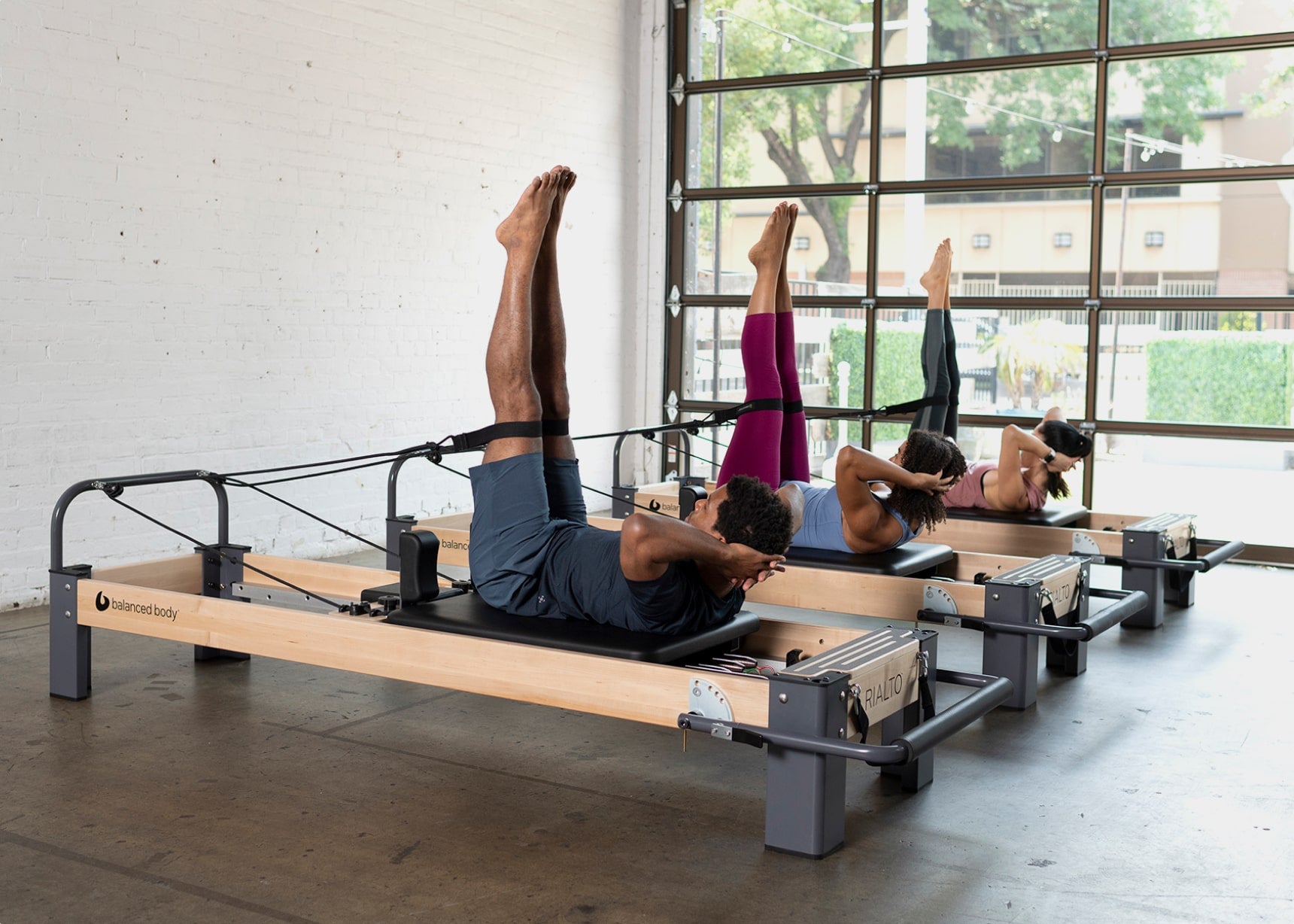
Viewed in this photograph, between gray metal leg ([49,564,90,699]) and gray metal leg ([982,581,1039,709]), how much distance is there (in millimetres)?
2674

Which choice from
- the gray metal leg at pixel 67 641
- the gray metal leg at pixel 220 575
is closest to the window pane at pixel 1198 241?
the gray metal leg at pixel 220 575

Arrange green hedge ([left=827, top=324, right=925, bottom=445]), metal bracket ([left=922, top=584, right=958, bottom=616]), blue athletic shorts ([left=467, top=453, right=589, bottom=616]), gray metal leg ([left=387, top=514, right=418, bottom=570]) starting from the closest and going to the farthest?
blue athletic shorts ([left=467, top=453, right=589, bottom=616]) < metal bracket ([left=922, top=584, right=958, bottom=616]) < gray metal leg ([left=387, top=514, right=418, bottom=570]) < green hedge ([left=827, top=324, right=925, bottom=445])

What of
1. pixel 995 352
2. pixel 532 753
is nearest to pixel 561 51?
pixel 995 352

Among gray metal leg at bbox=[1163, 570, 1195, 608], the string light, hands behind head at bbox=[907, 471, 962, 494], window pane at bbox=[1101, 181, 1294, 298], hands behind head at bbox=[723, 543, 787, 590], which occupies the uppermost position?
the string light

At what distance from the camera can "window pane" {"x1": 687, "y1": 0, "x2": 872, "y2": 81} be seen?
7539mm

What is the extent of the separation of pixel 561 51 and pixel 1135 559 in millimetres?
4786

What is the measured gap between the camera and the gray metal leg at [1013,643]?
Answer: 355cm

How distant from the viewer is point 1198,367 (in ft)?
22.0

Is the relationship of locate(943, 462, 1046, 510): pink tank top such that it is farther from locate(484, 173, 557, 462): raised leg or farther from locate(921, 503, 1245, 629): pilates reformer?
locate(484, 173, 557, 462): raised leg

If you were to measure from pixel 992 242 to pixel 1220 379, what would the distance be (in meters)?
1.49

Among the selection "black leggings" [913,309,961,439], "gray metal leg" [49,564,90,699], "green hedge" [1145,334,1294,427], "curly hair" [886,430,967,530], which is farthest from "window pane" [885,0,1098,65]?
"gray metal leg" [49,564,90,699]

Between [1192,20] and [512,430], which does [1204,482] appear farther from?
[512,430]

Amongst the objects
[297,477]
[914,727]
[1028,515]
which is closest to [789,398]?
[1028,515]

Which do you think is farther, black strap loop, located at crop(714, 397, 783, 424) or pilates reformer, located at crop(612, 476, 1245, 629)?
pilates reformer, located at crop(612, 476, 1245, 629)
